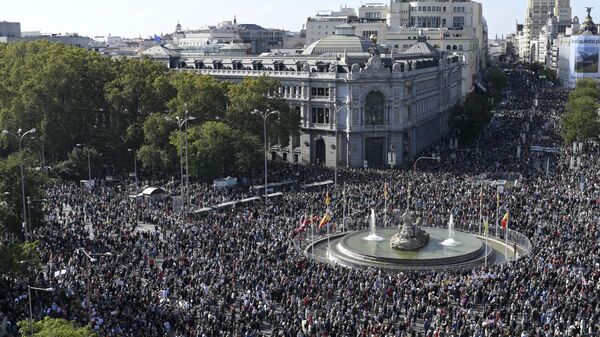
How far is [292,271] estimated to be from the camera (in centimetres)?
4459

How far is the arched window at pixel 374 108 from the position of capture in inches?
3575

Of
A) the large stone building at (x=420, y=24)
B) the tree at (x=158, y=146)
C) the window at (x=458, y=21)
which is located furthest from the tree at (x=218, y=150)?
the window at (x=458, y=21)

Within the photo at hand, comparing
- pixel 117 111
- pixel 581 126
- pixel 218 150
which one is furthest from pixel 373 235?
pixel 581 126

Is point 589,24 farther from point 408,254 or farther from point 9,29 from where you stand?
point 408,254

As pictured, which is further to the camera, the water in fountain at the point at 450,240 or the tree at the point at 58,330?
the water in fountain at the point at 450,240

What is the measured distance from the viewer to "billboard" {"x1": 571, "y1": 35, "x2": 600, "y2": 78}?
175625 millimetres

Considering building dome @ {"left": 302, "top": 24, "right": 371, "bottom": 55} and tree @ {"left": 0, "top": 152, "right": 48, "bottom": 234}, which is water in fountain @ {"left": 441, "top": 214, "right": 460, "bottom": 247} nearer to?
tree @ {"left": 0, "top": 152, "right": 48, "bottom": 234}

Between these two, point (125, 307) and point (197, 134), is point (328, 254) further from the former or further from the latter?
point (197, 134)

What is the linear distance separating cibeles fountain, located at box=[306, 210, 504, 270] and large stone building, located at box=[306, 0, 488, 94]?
106 metres

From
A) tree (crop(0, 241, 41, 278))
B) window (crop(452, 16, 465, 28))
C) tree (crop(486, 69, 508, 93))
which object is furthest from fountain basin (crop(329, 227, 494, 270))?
window (crop(452, 16, 465, 28))

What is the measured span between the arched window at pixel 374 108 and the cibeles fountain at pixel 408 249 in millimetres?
35571

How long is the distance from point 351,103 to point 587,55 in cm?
10707

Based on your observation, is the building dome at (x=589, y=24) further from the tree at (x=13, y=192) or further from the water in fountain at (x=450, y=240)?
the tree at (x=13, y=192)

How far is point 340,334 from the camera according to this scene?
35.8m
